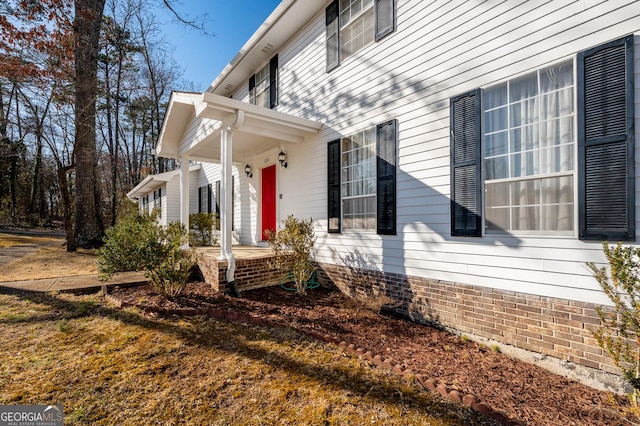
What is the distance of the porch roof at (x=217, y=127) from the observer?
16.7 ft

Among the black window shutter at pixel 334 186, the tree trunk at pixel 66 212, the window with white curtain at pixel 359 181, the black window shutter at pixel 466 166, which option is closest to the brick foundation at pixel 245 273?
the black window shutter at pixel 334 186

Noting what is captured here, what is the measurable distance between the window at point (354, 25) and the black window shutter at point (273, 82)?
2.07 metres

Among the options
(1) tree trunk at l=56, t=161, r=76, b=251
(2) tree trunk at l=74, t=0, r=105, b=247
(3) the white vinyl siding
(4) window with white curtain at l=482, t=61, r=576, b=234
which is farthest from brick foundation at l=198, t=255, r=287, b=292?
(2) tree trunk at l=74, t=0, r=105, b=247

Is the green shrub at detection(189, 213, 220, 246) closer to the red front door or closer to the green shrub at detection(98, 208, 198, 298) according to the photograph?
the red front door

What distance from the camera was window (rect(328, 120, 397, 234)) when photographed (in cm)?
465

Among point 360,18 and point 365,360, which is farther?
point 360,18

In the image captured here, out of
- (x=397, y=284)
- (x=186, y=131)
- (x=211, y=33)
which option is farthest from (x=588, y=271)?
(x=211, y=33)

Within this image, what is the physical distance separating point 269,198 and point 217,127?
2616 mm

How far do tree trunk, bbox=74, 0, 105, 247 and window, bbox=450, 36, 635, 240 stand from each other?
1163 centimetres

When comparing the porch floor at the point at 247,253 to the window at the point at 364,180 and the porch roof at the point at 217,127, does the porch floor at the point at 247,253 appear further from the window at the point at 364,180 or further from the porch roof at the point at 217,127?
the porch roof at the point at 217,127

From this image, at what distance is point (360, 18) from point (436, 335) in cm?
544

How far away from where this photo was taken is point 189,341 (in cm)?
344

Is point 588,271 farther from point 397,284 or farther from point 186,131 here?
point 186,131

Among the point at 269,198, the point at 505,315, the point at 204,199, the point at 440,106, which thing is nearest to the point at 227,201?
the point at 269,198
